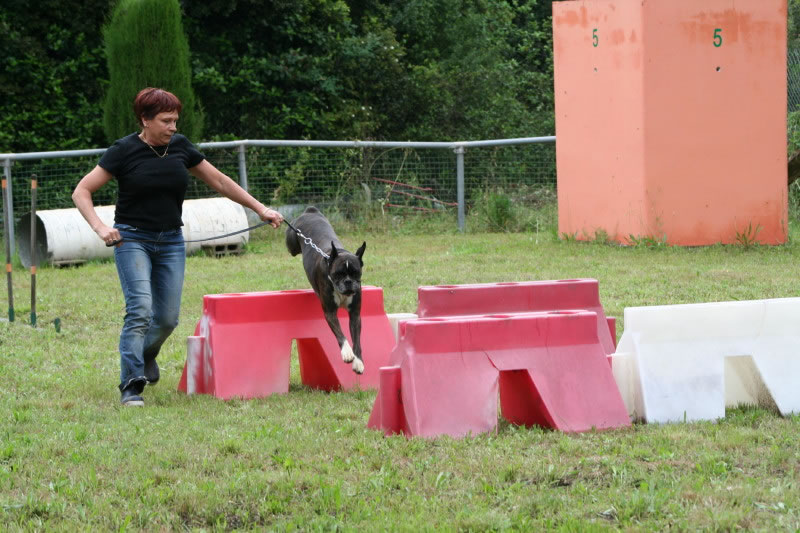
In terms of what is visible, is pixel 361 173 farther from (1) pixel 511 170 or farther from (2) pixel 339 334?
(2) pixel 339 334

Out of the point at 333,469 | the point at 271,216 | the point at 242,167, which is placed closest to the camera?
the point at 333,469

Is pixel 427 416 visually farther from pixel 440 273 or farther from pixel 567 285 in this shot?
pixel 440 273

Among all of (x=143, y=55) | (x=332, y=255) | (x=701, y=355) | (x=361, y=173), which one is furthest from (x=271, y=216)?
(x=361, y=173)

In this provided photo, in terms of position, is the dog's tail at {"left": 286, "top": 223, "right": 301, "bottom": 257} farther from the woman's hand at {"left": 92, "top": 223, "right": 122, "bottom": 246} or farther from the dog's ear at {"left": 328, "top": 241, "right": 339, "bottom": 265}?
the woman's hand at {"left": 92, "top": 223, "right": 122, "bottom": 246}

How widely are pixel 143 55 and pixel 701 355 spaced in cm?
1261

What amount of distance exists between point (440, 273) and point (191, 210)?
440 centimetres

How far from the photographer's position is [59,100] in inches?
910

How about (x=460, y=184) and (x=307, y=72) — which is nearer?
(x=460, y=184)

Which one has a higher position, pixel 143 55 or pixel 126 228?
pixel 143 55

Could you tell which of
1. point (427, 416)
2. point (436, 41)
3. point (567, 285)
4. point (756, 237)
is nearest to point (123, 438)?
point (427, 416)

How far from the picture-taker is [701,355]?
5.75m

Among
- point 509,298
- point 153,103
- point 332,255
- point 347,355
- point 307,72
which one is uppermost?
point 307,72

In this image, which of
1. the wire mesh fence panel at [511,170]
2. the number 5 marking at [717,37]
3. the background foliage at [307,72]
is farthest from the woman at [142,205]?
the background foliage at [307,72]

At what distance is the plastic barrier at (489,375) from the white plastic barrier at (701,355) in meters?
0.22
